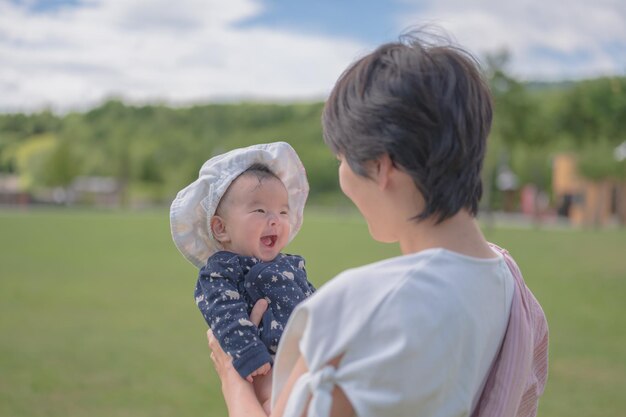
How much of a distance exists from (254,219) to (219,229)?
0.32ft

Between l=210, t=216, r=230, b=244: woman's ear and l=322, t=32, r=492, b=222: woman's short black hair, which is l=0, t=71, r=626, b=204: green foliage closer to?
l=210, t=216, r=230, b=244: woman's ear

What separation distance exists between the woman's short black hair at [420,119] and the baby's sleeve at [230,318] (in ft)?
1.76

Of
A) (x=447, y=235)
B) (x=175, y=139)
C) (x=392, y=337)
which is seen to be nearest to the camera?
(x=392, y=337)

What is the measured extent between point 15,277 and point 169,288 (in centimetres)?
381

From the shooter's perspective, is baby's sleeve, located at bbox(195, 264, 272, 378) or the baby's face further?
the baby's face

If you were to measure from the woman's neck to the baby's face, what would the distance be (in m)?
0.60

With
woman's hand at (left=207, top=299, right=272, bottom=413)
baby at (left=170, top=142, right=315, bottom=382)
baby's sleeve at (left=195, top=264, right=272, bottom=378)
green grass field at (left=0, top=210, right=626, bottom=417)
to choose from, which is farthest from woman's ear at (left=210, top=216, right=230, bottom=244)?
green grass field at (left=0, top=210, right=626, bottom=417)

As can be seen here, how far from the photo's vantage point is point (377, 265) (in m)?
1.51

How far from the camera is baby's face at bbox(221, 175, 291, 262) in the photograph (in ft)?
7.01

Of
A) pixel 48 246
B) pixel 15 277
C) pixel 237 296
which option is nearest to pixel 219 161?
pixel 237 296

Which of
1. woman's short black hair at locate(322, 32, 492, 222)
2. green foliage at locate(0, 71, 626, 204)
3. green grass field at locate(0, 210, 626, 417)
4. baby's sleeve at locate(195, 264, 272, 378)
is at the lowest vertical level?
green foliage at locate(0, 71, 626, 204)

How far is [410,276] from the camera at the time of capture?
1.48 m

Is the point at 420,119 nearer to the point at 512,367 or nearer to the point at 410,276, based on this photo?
the point at 410,276

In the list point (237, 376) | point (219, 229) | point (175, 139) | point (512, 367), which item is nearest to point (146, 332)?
point (219, 229)
